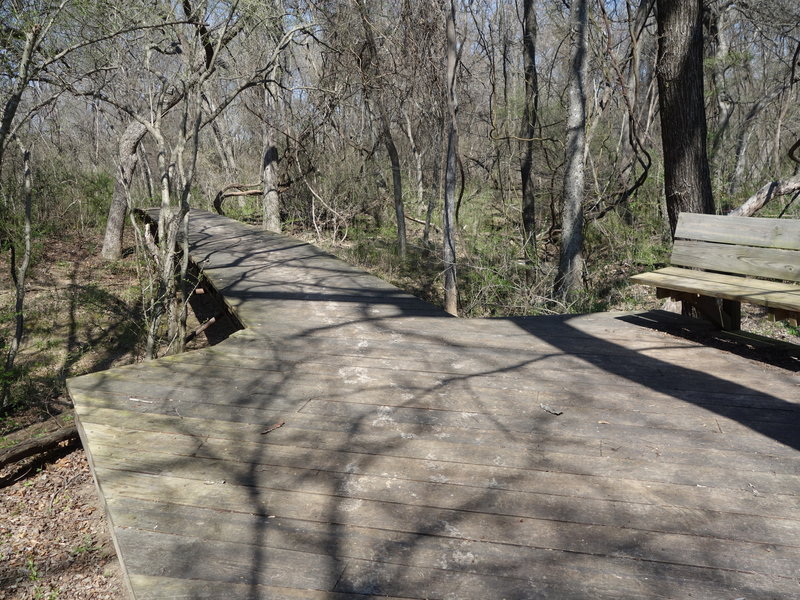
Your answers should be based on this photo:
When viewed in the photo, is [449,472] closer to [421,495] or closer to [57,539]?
[421,495]

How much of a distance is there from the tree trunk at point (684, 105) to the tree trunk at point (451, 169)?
2.04 metres

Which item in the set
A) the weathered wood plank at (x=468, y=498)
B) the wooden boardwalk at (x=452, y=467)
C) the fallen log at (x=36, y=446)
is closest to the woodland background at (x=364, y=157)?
the fallen log at (x=36, y=446)

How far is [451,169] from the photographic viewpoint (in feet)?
21.8

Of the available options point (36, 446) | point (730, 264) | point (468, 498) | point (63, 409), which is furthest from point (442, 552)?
point (63, 409)

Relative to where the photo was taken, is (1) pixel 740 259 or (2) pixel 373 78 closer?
(1) pixel 740 259

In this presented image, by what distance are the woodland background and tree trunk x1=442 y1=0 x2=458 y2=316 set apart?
1.0 inches

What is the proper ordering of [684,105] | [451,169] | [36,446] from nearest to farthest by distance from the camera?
[36,446] < [684,105] < [451,169]

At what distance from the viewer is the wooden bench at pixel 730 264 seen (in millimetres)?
3738

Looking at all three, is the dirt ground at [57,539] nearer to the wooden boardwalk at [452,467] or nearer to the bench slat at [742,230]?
the wooden boardwalk at [452,467]

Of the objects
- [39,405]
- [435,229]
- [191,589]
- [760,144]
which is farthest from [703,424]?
[760,144]

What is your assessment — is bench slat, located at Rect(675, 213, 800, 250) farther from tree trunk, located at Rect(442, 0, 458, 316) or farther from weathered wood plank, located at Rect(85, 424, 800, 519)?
tree trunk, located at Rect(442, 0, 458, 316)

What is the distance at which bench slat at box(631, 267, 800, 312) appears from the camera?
3404 mm

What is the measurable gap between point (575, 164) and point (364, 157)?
5577 mm

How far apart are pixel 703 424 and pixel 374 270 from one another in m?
6.99
